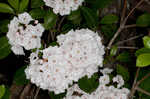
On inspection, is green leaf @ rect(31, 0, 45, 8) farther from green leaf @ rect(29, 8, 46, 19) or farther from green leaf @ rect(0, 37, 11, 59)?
green leaf @ rect(0, 37, 11, 59)

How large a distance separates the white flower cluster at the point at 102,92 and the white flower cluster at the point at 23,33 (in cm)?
51

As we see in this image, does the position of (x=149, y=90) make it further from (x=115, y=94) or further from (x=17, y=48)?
(x=17, y=48)

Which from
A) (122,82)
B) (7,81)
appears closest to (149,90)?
(122,82)

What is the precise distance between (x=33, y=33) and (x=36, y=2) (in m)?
0.30

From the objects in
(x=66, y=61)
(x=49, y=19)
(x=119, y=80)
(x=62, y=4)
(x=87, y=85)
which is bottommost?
(x=119, y=80)

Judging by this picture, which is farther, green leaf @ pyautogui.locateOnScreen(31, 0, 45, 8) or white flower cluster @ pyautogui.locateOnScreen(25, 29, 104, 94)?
green leaf @ pyautogui.locateOnScreen(31, 0, 45, 8)

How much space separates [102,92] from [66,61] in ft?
1.66

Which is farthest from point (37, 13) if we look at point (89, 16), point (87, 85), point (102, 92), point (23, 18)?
point (102, 92)

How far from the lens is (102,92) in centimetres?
192

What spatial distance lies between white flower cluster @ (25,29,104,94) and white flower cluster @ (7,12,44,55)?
128mm

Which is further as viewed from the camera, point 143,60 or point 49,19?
point 49,19

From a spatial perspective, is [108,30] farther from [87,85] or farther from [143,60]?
[143,60]

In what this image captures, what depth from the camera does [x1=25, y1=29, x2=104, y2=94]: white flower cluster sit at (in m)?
1.58

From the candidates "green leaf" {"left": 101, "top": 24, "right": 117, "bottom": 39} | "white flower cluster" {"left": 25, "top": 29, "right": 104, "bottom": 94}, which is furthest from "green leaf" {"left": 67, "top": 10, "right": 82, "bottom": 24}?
"green leaf" {"left": 101, "top": 24, "right": 117, "bottom": 39}
